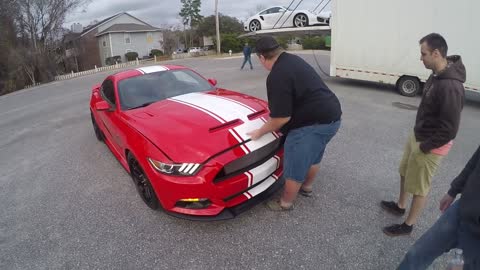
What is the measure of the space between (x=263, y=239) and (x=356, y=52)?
7.90 meters

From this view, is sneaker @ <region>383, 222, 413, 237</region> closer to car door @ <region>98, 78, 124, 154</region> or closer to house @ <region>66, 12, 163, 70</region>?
car door @ <region>98, 78, 124, 154</region>

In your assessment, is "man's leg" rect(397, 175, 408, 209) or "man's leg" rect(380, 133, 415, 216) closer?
"man's leg" rect(380, 133, 415, 216)

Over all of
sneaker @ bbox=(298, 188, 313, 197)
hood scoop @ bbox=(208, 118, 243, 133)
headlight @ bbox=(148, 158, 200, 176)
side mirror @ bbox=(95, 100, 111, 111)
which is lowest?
sneaker @ bbox=(298, 188, 313, 197)

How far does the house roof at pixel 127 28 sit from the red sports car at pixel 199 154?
141 ft

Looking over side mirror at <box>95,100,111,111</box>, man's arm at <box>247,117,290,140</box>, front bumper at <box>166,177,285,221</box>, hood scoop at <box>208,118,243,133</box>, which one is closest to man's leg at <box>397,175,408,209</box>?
front bumper at <box>166,177,285,221</box>

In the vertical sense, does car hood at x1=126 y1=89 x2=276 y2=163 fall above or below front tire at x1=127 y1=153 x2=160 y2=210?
above

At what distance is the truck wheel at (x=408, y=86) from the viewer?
26.5ft

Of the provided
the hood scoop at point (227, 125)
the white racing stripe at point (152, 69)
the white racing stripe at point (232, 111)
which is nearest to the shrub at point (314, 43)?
the white racing stripe at point (152, 69)

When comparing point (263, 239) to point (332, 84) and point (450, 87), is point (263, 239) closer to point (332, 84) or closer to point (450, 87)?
point (450, 87)

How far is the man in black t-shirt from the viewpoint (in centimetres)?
246

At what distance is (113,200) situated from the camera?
3.38m

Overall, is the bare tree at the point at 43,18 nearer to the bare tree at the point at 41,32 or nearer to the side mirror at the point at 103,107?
the bare tree at the point at 41,32

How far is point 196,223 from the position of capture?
2.86m

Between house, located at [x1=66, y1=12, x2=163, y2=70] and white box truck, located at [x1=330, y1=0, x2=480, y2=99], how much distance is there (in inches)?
1462
